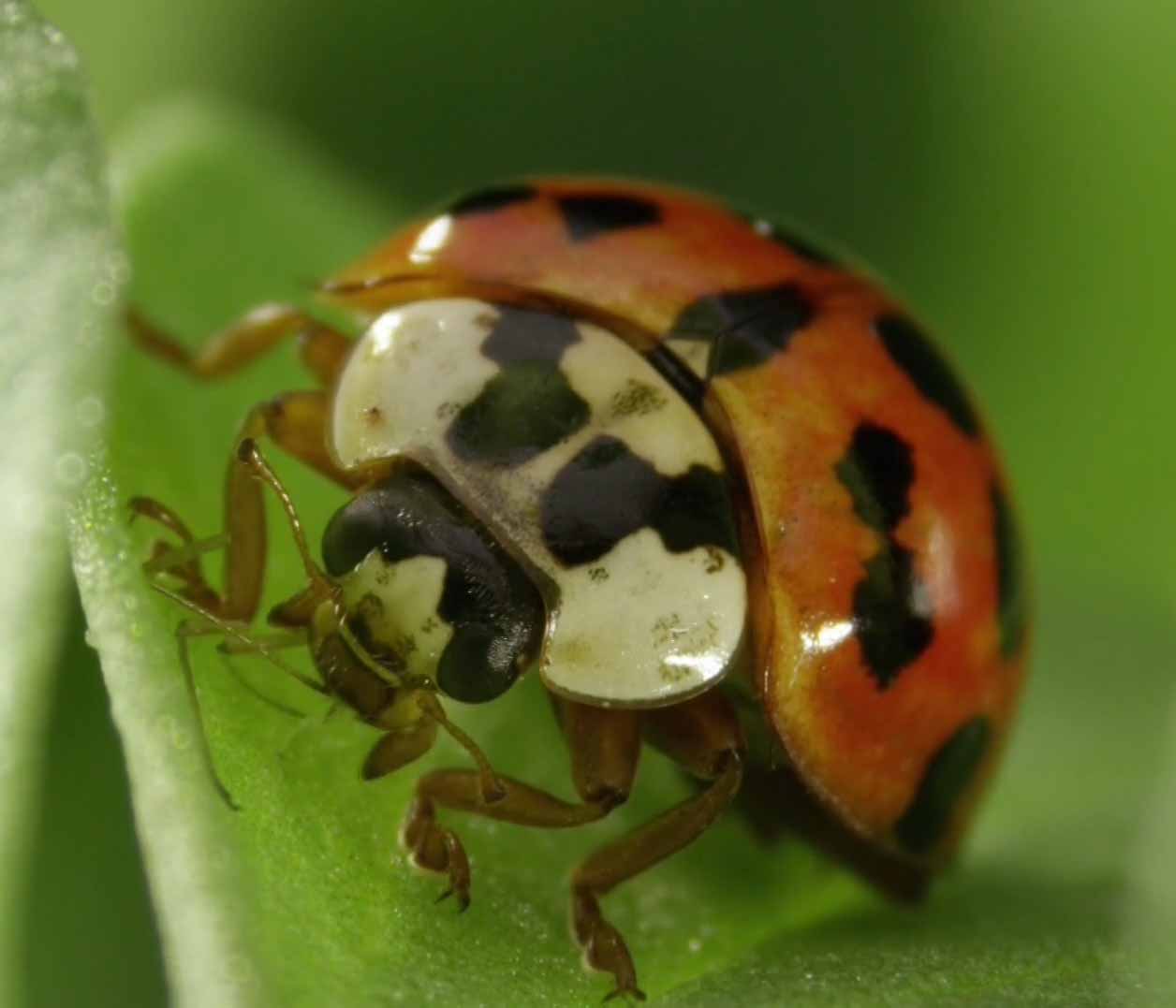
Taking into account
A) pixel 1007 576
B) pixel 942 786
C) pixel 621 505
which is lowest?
pixel 942 786

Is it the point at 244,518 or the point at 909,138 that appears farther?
the point at 909,138

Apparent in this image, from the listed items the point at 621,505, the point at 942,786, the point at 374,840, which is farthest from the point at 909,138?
the point at 374,840

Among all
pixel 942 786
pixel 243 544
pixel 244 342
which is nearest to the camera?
pixel 243 544

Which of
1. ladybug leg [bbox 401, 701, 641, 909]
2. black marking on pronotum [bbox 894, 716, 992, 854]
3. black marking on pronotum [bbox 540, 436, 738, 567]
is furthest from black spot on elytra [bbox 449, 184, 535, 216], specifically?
black marking on pronotum [bbox 894, 716, 992, 854]

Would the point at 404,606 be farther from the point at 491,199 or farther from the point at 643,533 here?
the point at 491,199

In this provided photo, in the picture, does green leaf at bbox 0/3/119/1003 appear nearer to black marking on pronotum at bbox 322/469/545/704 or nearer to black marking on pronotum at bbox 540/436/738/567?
black marking on pronotum at bbox 322/469/545/704

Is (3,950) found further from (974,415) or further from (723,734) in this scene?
(974,415)
